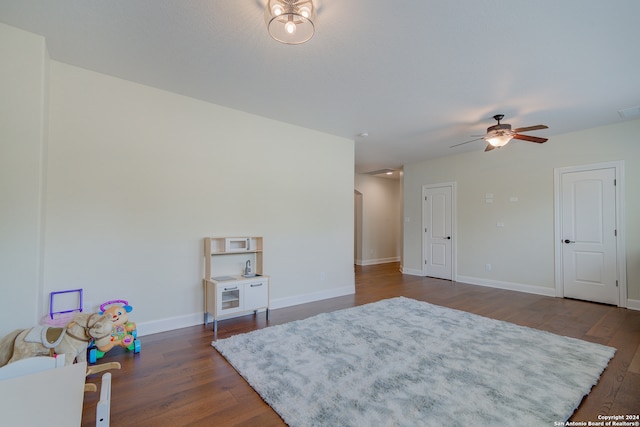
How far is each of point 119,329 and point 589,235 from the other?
259 inches

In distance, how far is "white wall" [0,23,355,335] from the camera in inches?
96.4

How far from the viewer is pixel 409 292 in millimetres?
5273

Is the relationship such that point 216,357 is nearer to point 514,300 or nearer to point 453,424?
point 453,424

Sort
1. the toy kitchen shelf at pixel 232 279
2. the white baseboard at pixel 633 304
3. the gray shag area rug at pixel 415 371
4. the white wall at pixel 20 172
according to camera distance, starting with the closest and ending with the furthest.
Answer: the gray shag area rug at pixel 415 371, the white wall at pixel 20 172, the toy kitchen shelf at pixel 232 279, the white baseboard at pixel 633 304

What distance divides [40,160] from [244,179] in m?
2.04

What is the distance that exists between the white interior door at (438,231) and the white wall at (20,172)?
21.7 feet

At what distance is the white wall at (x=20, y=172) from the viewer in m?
2.34

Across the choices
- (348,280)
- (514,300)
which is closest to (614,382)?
(514,300)

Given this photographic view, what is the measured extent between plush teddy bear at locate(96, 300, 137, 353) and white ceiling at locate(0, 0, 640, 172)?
2321 millimetres

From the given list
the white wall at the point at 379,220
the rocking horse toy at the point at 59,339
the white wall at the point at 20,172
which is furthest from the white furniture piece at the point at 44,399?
the white wall at the point at 379,220

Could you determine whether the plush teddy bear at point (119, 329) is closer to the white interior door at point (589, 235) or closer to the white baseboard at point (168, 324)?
the white baseboard at point (168, 324)

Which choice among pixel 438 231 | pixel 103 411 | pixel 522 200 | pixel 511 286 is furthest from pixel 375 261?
pixel 103 411

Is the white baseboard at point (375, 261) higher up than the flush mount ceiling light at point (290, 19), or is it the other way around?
the flush mount ceiling light at point (290, 19)

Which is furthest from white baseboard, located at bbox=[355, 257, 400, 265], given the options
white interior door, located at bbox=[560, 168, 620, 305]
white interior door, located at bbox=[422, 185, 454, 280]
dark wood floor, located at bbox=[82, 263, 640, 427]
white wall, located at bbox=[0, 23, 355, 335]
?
white interior door, located at bbox=[560, 168, 620, 305]
